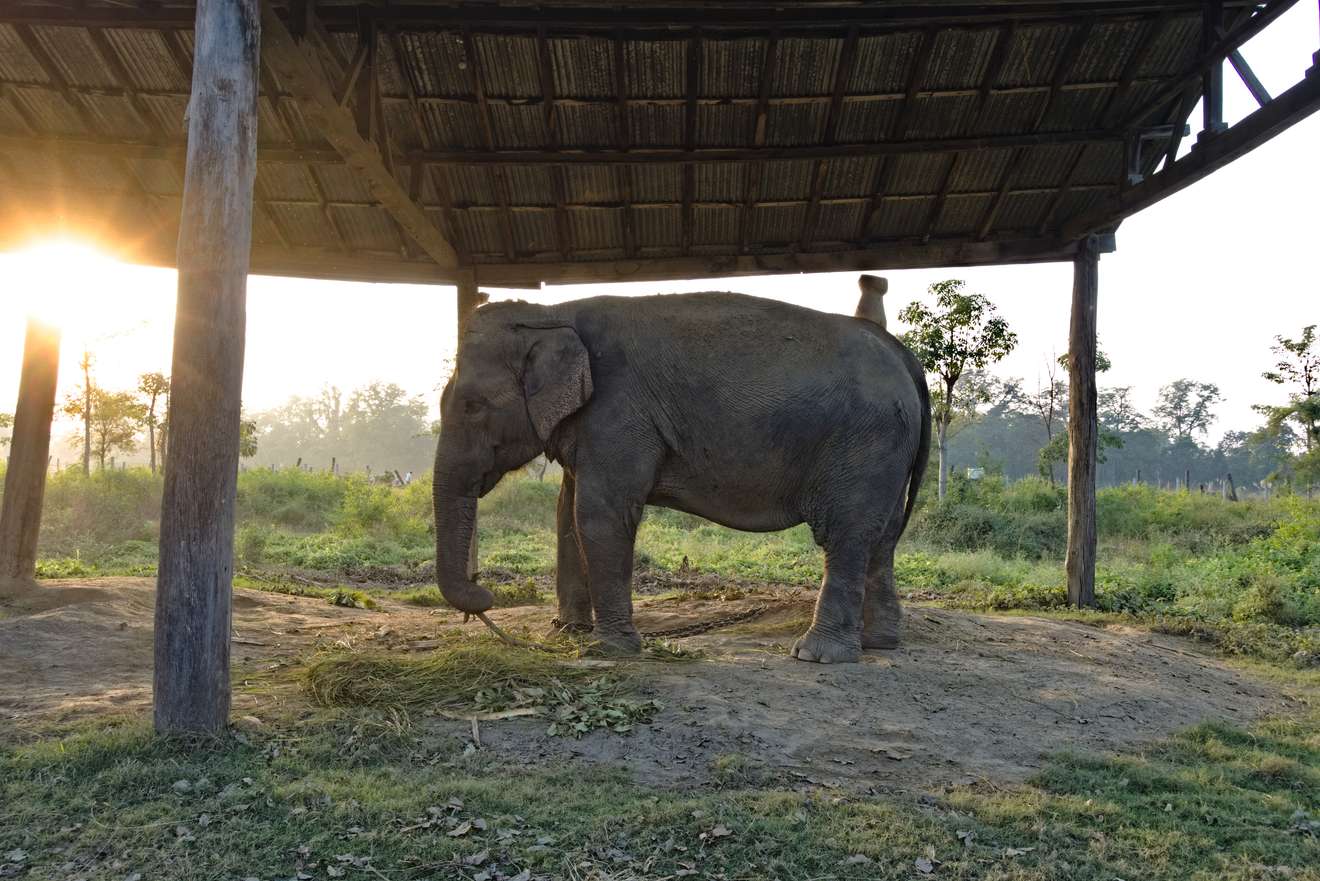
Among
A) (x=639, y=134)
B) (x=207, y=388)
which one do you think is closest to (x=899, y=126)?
(x=639, y=134)

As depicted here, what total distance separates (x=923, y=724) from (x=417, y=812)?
296cm

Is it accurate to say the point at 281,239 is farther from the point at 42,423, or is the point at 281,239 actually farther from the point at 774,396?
the point at 774,396

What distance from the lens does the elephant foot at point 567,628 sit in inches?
293

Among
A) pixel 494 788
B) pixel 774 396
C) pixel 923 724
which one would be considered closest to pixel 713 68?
pixel 774 396

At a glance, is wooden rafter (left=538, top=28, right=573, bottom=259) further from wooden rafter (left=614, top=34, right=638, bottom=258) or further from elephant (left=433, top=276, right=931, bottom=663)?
elephant (left=433, top=276, right=931, bottom=663)

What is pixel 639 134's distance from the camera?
8.80 m

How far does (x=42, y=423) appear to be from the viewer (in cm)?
920

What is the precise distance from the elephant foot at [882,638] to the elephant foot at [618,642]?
195 centimetres

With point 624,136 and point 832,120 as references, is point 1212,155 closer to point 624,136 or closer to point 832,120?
point 832,120

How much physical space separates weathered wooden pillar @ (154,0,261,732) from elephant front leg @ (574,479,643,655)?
8.37 ft

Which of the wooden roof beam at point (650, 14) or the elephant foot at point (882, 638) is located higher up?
the wooden roof beam at point (650, 14)

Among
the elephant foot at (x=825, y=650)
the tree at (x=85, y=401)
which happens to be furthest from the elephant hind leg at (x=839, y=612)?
the tree at (x=85, y=401)

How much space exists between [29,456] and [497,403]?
5.38 meters

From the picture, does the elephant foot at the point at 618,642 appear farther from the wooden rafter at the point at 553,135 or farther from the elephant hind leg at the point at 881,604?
the wooden rafter at the point at 553,135
